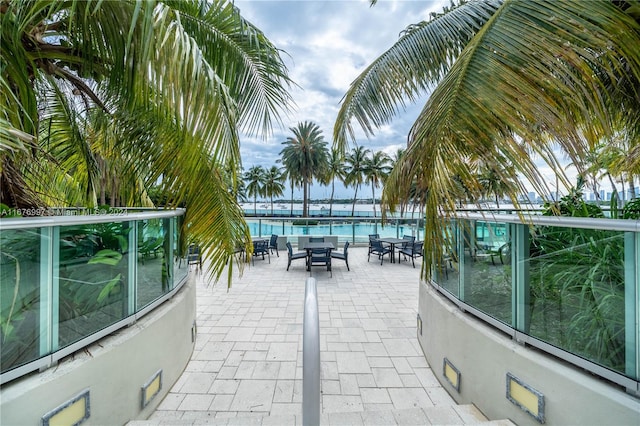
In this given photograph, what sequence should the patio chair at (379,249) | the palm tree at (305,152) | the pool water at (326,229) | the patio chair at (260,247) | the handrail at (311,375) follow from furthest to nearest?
1. the palm tree at (305,152)
2. the pool water at (326,229)
3. the patio chair at (379,249)
4. the patio chair at (260,247)
5. the handrail at (311,375)

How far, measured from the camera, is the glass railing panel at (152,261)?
8.82ft

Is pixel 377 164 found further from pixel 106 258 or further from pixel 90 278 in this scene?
pixel 90 278

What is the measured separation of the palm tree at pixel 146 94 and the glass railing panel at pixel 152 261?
2.03 ft

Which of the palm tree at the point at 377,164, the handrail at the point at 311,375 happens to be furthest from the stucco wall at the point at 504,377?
the palm tree at the point at 377,164

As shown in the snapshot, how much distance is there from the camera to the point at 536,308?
7.30ft

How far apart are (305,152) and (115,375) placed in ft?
81.6

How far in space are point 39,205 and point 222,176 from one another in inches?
73.5

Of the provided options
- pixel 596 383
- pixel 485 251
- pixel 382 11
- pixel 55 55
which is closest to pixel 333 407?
pixel 596 383

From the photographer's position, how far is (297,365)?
341 centimetres

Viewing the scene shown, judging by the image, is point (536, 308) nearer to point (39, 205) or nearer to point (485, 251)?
→ point (485, 251)

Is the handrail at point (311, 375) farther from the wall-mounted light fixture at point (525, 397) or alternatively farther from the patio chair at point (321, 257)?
the patio chair at point (321, 257)

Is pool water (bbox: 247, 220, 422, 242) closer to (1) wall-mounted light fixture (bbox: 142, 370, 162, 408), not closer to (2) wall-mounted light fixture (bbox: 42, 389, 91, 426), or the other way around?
(1) wall-mounted light fixture (bbox: 142, 370, 162, 408)

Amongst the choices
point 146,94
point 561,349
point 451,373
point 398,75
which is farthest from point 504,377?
point 146,94

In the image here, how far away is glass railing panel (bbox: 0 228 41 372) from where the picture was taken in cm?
161
